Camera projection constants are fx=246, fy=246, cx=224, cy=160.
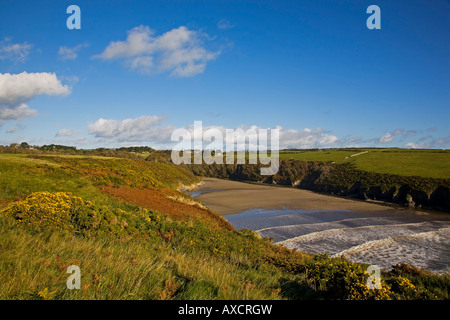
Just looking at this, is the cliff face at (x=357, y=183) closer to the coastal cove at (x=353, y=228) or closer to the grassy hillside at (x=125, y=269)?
the coastal cove at (x=353, y=228)

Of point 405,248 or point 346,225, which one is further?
point 346,225

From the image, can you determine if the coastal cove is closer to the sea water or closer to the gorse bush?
the sea water

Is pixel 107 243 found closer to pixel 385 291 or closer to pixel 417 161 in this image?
pixel 385 291

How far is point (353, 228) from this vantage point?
1001 inches

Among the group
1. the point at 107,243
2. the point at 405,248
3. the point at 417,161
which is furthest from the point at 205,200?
the point at 417,161

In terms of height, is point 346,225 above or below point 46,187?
below

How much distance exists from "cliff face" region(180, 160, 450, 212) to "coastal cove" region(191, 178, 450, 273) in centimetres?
445

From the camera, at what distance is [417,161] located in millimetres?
60844

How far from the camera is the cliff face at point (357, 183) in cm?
3928

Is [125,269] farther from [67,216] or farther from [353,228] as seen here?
[353,228]

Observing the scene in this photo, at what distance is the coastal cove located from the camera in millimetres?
18595

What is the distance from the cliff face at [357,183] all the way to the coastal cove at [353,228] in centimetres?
445

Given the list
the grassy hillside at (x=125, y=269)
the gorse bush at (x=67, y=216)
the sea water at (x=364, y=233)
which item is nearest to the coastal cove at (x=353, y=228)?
the sea water at (x=364, y=233)
